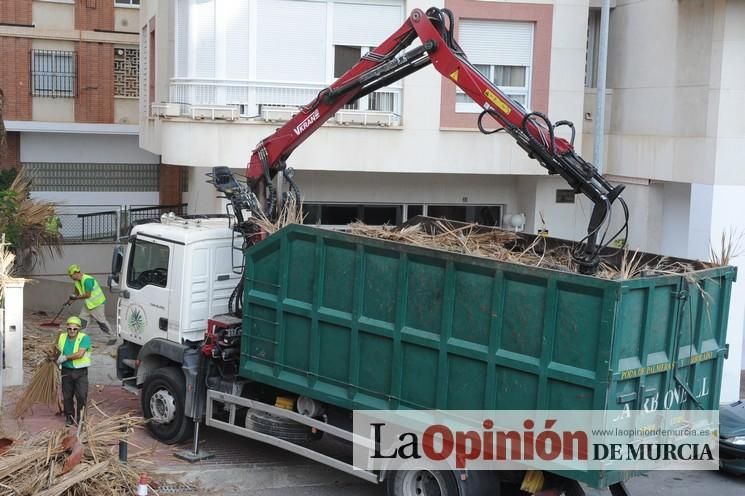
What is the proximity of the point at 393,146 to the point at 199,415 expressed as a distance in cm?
711

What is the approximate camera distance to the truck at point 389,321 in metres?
7.55

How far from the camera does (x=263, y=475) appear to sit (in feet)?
33.7

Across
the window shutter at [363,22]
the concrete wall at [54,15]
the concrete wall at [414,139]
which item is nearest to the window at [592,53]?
the concrete wall at [414,139]

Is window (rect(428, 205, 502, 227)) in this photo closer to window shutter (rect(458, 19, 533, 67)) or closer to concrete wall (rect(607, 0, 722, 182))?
concrete wall (rect(607, 0, 722, 182))

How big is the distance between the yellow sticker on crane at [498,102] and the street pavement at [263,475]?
3861mm

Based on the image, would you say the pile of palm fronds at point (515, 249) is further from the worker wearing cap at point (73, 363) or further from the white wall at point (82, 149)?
the white wall at point (82, 149)

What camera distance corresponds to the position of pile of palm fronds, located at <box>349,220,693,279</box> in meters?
8.45

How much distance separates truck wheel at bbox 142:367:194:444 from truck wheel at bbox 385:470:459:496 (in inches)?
119

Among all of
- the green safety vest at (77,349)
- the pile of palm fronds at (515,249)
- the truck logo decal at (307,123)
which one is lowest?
the green safety vest at (77,349)

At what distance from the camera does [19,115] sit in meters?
24.9

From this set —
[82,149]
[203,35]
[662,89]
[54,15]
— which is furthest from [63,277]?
[662,89]

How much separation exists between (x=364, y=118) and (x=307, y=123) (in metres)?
5.27

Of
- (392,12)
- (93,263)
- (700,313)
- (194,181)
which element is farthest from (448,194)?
(700,313)

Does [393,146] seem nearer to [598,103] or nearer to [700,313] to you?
[598,103]
